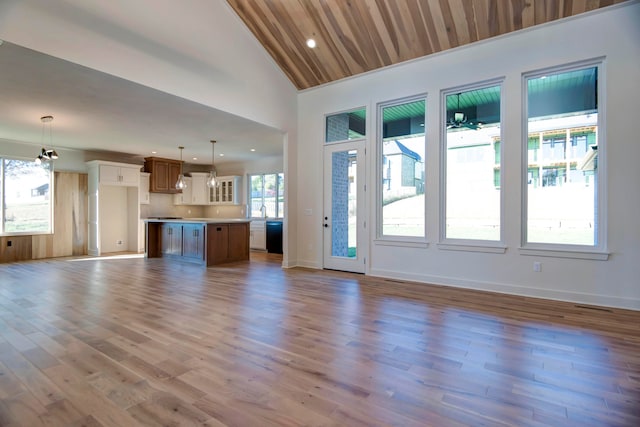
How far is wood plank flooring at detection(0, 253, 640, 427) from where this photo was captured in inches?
71.7

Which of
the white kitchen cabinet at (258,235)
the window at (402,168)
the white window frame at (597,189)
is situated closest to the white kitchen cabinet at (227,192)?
the white kitchen cabinet at (258,235)

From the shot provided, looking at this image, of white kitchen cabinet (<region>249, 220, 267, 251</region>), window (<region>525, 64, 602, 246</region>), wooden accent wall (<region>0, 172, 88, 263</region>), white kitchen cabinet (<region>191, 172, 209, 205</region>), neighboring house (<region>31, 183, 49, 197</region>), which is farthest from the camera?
white kitchen cabinet (<region>191, 172, 209, 205</region>)

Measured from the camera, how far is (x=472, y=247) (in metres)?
4.68

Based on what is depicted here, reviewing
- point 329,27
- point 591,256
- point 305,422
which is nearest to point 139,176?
point 329,27

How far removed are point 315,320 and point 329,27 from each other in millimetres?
4226

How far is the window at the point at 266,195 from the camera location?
9.54 m

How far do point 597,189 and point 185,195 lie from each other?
9991 mm

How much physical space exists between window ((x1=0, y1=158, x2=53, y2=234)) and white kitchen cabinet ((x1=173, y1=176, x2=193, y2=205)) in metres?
3.13

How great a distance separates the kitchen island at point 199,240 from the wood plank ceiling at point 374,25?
137 inches

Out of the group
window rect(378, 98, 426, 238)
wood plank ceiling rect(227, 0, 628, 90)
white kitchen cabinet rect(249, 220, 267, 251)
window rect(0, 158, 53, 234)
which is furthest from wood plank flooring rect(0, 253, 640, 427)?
white kitchen cabinet rect(249, 220, 267, 251)

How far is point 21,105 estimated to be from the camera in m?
4.81

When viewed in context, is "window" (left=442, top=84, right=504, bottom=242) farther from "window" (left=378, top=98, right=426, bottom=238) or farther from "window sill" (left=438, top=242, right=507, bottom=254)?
"window" (left=378, top=98, right=426, bottom=238)

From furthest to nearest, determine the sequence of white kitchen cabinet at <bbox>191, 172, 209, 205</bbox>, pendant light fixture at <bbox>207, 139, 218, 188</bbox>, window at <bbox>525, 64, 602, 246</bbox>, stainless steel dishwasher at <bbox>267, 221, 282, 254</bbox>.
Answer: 1. white kitchen cabinet at <bbox>191, 172, 209, 205</bbox>
2. stainless steel dishwasher at <bbox>267, 221, 282, 254</bbox>
3. pendant light fixture at <bbox>207, 139, 218, 188</bbox>
4. window at <bbox>525, 64, 602, 246</bbox>

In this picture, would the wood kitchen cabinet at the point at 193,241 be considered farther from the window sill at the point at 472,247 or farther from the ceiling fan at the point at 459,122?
the ceiling fan at the point at 459,122
